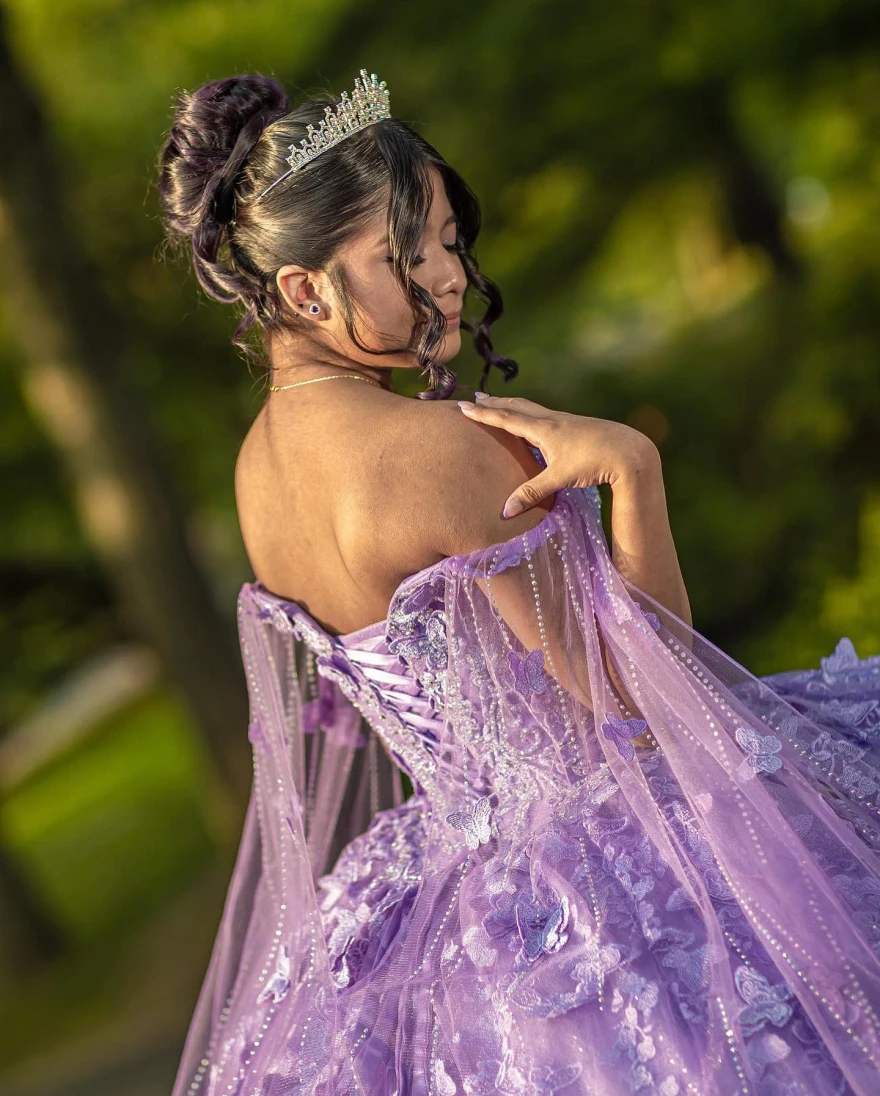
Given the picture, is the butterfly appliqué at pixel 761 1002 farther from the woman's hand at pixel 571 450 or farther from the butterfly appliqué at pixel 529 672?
the woman's hand at pixel 571 450

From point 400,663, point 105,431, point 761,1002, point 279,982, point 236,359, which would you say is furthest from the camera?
point 236,359

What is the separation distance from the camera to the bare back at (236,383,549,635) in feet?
5.69

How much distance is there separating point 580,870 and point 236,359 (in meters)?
6.66

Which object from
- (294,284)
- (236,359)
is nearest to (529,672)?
(294,284)

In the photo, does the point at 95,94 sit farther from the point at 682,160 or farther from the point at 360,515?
the point at 360,515

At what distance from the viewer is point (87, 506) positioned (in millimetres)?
5402

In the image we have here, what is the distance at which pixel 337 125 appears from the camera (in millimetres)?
1896

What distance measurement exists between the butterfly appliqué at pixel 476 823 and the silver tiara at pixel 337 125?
41.8 inches

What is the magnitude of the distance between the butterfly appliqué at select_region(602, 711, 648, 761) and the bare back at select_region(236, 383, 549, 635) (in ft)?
1.09

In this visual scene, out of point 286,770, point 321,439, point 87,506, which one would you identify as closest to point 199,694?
point 87,506

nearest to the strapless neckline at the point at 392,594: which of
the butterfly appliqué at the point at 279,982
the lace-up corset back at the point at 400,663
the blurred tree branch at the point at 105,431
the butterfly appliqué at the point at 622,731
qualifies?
the lace-up corset back at the point at 400,663

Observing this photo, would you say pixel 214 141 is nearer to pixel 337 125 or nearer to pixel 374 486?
pixel 337 125

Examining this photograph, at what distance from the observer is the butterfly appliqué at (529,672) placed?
1.83m

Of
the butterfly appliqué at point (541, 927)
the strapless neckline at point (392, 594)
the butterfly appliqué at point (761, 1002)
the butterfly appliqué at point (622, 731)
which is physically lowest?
the butterfly appliqué at point (761, 1002)
